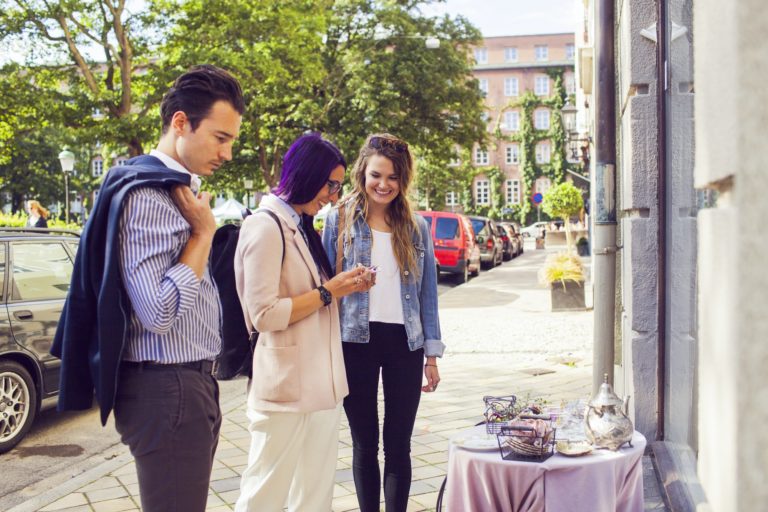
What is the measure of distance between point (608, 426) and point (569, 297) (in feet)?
38.3

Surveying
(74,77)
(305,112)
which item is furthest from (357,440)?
(305,112)

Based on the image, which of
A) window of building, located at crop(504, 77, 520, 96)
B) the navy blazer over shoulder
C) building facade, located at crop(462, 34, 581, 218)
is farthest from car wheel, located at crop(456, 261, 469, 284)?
window of building, located at crop(504, 77, 520, 96)

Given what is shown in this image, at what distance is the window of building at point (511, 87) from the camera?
273ft

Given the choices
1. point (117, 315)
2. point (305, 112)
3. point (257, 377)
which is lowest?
point (257, 377)

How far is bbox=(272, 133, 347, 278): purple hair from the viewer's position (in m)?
3.14

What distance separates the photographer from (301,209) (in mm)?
3209

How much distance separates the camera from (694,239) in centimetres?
405

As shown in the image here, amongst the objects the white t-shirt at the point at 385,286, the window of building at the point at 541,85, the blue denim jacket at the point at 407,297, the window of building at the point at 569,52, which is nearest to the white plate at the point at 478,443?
the blue denim jacket at the point at 407,297

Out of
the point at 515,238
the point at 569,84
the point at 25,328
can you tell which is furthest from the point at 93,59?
the point at 569,84

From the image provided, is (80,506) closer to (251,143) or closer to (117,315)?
(117,315)

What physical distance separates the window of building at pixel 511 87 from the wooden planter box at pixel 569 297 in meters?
71.0

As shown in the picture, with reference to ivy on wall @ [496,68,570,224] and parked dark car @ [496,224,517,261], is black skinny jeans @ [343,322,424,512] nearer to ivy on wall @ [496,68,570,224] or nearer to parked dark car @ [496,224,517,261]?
parked dark car @ [496,224,517,261]

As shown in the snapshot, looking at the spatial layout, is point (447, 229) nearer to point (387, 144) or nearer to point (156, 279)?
point (387, 144)

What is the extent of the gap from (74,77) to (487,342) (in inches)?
571
